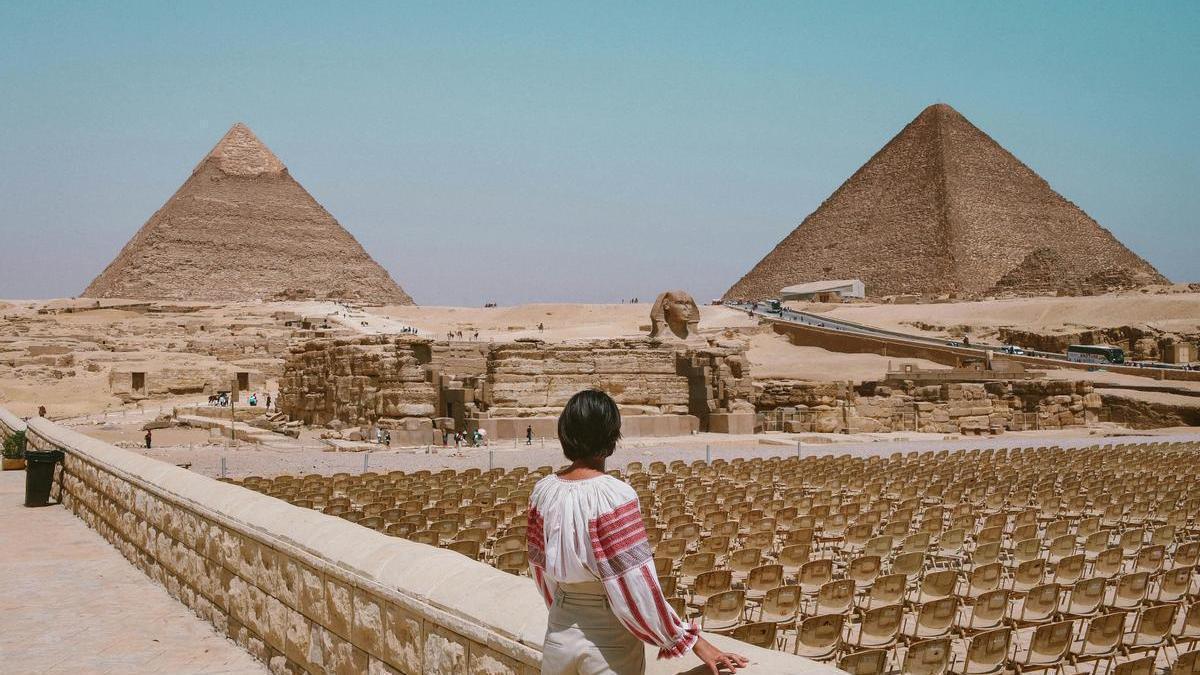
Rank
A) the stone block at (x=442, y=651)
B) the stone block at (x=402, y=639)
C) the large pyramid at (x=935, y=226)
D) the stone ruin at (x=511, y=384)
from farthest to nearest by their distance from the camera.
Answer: the large pyramid at (x=935, y=226) → the stone ruin at (x=511, y=384) → the stone block at (x=402, y=639) → the stone block at (x=442, y=651)

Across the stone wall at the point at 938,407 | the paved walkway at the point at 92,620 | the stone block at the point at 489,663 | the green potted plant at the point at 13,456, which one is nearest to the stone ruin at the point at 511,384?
the stone wall at the point at 938,407

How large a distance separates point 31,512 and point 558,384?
13217mm

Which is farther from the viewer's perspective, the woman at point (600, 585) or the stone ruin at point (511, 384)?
the stone ruin at point (511, 384)

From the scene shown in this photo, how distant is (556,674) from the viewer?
2492 millimetres

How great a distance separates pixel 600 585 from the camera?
2.52 m

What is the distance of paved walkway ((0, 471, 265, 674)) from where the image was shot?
4871mm

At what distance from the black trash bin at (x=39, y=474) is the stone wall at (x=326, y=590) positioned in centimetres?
355

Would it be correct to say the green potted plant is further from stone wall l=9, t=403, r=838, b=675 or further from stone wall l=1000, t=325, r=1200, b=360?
stone wall l=1000, t=325, r=1200, b=360

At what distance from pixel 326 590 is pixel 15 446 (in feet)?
→ 39.0

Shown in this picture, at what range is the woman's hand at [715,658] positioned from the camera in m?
2.46

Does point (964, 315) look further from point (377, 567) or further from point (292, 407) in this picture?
point (377, 567)

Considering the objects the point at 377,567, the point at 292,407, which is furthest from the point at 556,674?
the point at 292,407

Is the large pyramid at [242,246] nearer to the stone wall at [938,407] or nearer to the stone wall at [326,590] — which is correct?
the stone wall at [938,407]

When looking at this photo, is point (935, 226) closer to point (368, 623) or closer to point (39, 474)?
point (39, 474)
